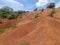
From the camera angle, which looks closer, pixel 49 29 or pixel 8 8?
pixel 49 29

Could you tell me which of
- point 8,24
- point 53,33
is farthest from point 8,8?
point 53,33

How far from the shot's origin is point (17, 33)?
70.0ft

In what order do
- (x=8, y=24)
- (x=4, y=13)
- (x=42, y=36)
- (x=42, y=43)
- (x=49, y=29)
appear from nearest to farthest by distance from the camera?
(x=42, y=43)
(x=42, y=36)
(x=49, y=29)
(x=8, y=24)
(x=4, y=13)

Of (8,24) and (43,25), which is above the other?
(43,25)

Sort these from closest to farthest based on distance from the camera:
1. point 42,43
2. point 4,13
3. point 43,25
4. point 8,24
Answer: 1. point 42,43
2. point 43,25
3. point 8,24
4. point 4,13

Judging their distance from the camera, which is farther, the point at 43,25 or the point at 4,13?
the point at 4,13

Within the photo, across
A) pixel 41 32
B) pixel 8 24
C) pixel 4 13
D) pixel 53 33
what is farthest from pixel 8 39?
pixel 4 13

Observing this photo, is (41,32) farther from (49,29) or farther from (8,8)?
(8,8)

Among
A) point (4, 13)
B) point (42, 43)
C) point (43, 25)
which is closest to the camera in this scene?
point (42, 43)

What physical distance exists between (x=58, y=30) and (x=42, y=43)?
3.66m

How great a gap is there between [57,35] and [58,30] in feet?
4.34

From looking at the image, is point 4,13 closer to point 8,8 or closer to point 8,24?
point 8,8

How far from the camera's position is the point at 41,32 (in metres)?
18.7

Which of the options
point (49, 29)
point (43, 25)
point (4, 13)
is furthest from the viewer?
point (4, 13)
